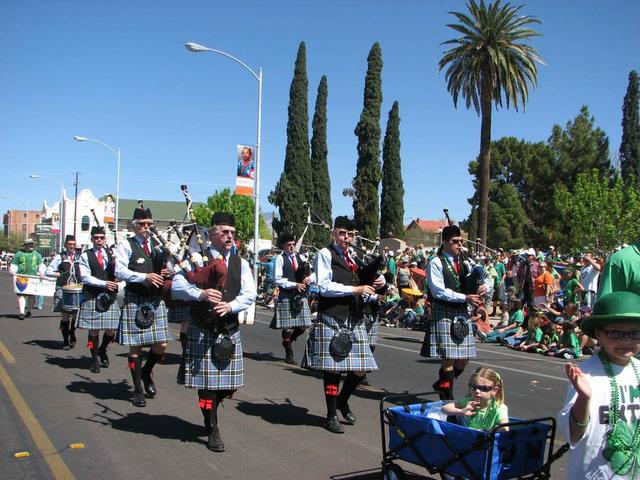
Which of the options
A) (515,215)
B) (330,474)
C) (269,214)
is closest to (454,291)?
(330,474)

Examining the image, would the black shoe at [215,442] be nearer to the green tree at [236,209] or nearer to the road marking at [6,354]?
the road marking at [6,354]

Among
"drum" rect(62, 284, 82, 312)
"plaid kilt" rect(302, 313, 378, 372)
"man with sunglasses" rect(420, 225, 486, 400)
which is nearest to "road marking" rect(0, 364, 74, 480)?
"plaid kilt" rect(302, 313, 378, 372)

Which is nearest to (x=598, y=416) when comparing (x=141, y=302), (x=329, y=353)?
(x=329, y=353)

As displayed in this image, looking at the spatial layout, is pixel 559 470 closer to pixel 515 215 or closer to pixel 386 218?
pixel 386 218

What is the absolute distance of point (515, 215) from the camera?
161ft

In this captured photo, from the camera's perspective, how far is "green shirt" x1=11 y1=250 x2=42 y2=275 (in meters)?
16.9

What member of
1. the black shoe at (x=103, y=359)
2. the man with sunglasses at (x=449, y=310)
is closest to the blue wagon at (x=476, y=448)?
the man with sunglasses at (x=449, y=310)

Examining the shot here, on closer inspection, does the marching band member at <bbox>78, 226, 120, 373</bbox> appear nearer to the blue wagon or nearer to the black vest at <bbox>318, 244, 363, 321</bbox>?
the black vest at <bbox>318, 244, 363, 321</bbox>

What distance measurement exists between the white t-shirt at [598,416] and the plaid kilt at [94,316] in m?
7.80

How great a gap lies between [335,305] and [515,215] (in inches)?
1768

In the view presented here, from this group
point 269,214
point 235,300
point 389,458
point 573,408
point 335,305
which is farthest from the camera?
point 269,214

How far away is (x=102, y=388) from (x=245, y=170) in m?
15.0

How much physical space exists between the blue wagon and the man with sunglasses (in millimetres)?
2578

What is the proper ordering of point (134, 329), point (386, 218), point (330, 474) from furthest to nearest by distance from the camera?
point (386, 218)
point (134, 329)
point (330, 474)
